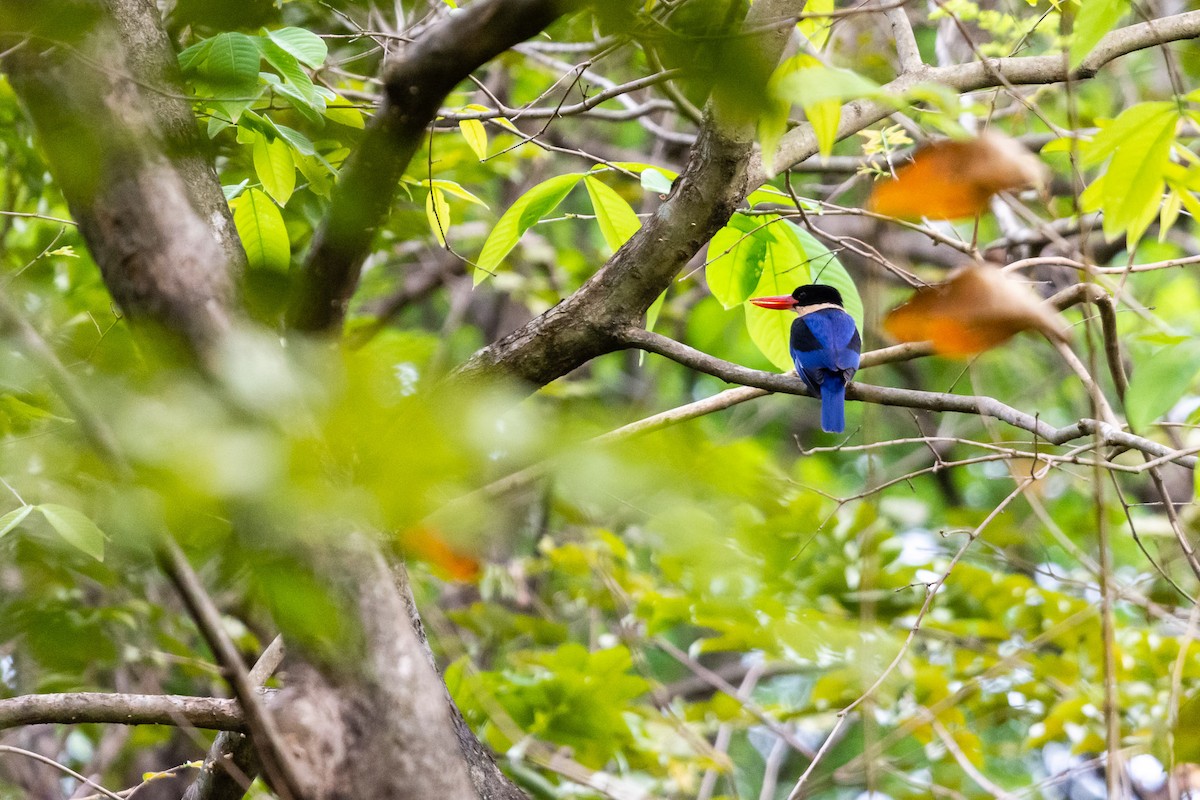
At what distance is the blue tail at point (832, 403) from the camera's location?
315 centimetres

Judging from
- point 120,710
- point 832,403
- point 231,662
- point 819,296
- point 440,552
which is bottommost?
point 832,403

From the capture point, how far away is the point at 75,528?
148 cm

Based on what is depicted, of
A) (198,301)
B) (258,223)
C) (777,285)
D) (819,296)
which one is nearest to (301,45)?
(258,223)

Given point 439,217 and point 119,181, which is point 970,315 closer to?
point 119,181

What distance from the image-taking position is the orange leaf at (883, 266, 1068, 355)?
895 millimetres

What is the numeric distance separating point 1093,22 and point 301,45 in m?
1.19

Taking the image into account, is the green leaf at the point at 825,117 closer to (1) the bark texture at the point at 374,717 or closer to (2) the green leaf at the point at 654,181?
(1) the bark texture at the point at 374,717

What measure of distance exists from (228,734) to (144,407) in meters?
1.51

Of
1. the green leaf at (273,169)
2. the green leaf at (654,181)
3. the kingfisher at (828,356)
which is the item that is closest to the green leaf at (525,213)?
the green leaf at (654,181)

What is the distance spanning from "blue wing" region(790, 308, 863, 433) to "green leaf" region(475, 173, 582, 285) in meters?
1.24

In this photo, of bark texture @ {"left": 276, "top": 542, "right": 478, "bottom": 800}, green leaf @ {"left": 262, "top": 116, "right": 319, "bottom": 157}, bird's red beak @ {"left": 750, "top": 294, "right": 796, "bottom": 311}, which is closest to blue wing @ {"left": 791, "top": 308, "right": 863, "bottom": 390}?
bird's red beak @ {"left": 750, "top": 294, "right": 796, "bottom": 311}

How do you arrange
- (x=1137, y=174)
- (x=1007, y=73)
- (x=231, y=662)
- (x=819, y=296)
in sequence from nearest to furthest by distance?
(x=231, y=662)
(x=1137, y=174)
(x=1007, y=73)
(x=819, y=296)

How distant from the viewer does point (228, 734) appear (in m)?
1.98

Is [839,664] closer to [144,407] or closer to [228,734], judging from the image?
[228,734]
